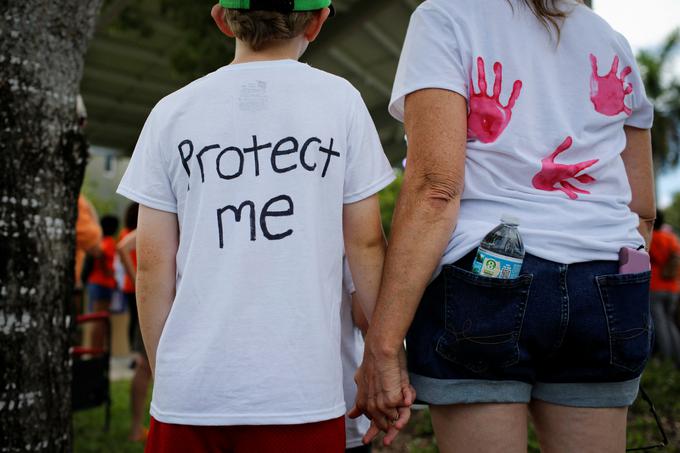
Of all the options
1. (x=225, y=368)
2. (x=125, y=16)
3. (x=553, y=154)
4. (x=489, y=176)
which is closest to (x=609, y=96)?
(x=553, y=154)

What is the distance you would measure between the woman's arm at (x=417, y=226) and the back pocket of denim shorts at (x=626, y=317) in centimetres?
39

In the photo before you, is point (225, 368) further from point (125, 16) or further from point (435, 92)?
point (125, 16)

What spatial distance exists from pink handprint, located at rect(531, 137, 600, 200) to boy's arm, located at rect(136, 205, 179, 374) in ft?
3.02

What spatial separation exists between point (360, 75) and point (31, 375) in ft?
44.5

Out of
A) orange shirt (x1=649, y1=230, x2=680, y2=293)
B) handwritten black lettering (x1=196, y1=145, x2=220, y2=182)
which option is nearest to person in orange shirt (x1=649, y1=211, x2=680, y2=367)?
orange shirt (x1=649, y1=230, x2=680, y2=293)

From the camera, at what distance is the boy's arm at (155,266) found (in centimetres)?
168

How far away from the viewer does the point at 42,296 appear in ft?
8.31

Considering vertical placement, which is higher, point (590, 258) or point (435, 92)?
point (435, 92)

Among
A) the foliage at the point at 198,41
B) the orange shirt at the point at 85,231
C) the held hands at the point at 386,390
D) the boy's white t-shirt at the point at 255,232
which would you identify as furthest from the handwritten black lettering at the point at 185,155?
the foliage at the point at 198,41

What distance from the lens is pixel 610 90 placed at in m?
1.68

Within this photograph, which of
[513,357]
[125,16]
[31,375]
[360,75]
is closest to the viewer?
[513,357]

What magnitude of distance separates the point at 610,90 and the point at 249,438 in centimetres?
124

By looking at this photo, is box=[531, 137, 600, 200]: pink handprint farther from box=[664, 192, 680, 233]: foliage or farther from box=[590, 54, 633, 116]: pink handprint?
box=[664, 192, 680, 233]: foliage

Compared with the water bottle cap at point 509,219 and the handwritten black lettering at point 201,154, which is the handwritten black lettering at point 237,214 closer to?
the handwritten black lettering at point 201,154
